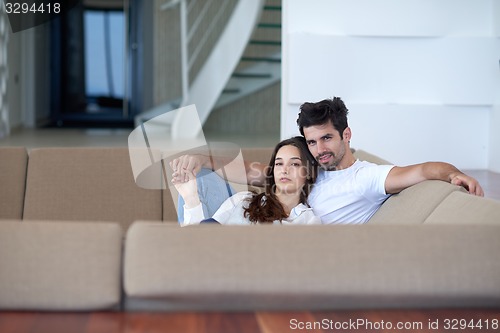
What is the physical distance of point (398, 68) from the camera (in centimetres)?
617

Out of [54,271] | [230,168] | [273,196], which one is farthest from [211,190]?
[54,271]

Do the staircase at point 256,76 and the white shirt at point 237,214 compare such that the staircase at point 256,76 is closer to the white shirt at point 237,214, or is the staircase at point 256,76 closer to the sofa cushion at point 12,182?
the sofa cushion at point 12,182

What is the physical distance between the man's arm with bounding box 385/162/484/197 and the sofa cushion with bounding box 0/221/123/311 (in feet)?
3.97

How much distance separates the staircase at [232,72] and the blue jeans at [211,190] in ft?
15.5

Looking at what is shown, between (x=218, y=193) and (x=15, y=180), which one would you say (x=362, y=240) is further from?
(x=15, y=180)

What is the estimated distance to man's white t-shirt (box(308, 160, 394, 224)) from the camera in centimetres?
267

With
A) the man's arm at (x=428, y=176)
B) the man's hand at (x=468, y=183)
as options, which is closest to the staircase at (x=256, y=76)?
the man's arm at (x=428, y=176)

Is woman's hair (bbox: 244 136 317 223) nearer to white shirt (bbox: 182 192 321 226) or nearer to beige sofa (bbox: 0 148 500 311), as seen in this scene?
white shirt (bbox: 182 192 321 226)

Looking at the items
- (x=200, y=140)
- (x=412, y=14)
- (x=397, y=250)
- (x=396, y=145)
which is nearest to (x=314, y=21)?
(x=412, y=14)

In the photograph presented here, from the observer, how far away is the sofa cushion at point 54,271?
167 centimetres

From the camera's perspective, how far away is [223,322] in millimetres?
1647

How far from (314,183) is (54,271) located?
1.33 meters

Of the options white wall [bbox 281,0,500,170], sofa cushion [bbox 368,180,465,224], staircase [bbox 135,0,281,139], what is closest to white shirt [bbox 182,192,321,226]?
sofa cushion [bbox 368,180,465,224]

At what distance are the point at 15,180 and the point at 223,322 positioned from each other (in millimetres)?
1948
